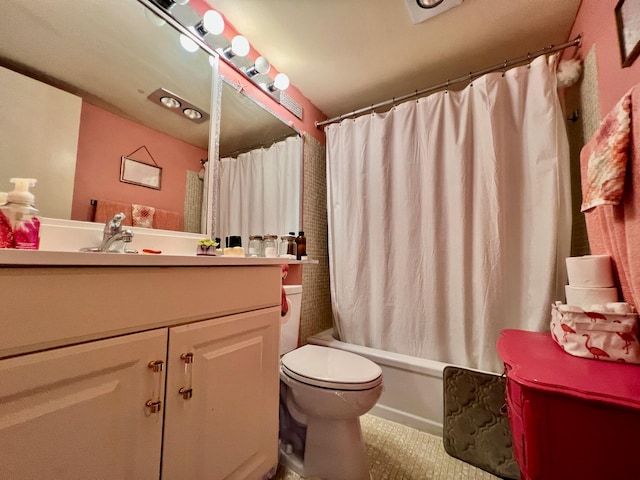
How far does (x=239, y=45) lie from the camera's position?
1.29m

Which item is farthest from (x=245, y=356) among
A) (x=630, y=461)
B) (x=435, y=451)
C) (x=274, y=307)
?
(x=435, y=451)

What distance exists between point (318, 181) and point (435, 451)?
5.58 ft

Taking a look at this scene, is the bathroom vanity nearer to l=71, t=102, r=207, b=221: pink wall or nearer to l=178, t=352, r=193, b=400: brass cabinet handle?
l=178, t=352, r=193, b=400: brass cabinet handle

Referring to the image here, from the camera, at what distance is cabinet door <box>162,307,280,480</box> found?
0.64m

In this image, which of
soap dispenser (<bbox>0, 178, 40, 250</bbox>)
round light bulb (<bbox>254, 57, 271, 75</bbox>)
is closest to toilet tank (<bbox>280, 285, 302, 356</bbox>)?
soap dispenser (<bbox>0, 178, 40, 250</bbox>)

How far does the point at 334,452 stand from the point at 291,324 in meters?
0.59

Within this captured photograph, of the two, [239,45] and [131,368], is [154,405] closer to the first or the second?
[131,368]

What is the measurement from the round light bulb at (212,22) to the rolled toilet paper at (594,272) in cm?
169

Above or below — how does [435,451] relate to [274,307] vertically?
below

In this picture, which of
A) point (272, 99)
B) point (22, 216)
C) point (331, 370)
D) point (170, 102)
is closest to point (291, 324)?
point (331, 370)

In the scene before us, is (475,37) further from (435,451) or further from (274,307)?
(435,451)

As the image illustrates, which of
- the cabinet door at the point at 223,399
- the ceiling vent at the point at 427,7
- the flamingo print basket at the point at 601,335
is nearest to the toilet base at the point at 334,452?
the cabinet door at the point at 223,399

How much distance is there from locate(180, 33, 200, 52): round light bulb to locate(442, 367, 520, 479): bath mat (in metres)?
1.92

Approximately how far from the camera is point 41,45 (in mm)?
820
